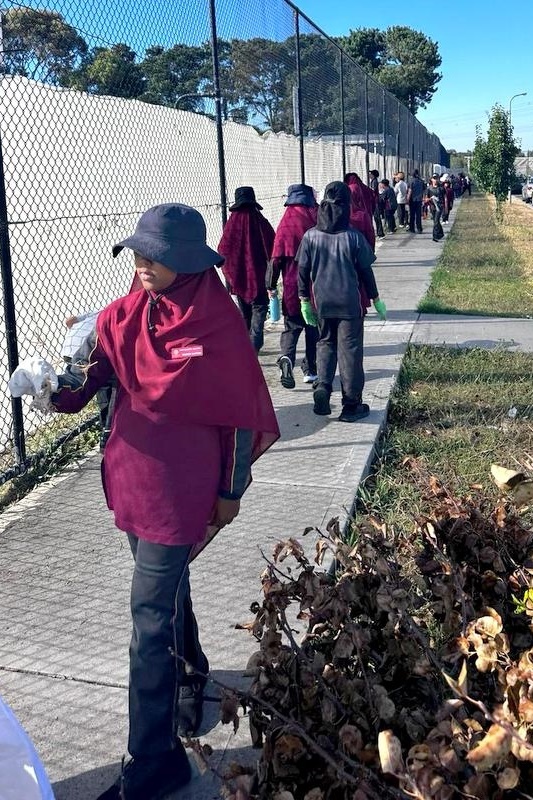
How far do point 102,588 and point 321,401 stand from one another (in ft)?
9.16

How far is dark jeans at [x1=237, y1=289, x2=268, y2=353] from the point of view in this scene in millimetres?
7445

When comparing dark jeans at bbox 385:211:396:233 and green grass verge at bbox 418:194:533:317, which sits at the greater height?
dark jeans at bbox 385:211:396:233

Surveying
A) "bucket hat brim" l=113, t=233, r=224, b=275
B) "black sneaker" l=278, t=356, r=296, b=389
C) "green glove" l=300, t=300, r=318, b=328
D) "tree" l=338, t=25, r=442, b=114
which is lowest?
"black sneaker" l=278, t=356, r=296, b=389

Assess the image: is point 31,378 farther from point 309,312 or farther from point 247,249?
point 247,249

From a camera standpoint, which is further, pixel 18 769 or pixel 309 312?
pixel 309 312

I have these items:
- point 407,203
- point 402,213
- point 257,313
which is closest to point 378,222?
point 407,203

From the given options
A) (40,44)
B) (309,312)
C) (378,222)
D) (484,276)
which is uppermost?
(40,44)

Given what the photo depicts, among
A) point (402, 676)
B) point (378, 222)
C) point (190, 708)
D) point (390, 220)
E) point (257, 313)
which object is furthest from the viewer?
point (390, 220)

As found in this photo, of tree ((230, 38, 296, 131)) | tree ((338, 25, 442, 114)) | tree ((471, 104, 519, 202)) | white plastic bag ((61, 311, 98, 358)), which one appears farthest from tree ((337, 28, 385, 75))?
white plastic bag ((61, 311, 98, 358))

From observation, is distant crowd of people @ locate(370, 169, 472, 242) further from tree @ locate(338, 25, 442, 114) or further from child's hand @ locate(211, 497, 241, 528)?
tree @ locate(338, 25, 442, 114)

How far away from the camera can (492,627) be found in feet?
6.09

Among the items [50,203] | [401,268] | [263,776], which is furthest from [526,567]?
[401,268]

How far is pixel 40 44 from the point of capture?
4.80 metres

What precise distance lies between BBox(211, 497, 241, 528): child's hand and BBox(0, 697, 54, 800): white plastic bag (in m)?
0.98
